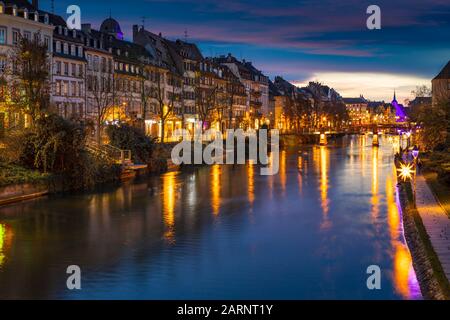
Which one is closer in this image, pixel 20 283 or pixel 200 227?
pixel 20 283

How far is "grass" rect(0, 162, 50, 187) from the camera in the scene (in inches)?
1573

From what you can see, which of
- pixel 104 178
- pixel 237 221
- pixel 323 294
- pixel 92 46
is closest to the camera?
pixel 323 294

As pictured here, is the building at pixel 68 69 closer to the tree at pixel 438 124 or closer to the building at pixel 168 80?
the building at pixel 168 80

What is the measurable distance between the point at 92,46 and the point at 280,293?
212ft

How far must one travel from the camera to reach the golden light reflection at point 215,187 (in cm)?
4072

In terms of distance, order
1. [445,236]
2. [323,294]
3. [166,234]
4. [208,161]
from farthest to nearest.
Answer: [208,161] → [166,234] → [445,236] → [323,294]

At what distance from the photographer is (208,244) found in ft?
95.1

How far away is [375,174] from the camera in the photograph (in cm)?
6231

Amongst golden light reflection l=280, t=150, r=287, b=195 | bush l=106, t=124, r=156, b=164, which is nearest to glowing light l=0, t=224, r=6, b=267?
golden light reflection l=280, t=150, r=287, b=195

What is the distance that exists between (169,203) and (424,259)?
21.1m

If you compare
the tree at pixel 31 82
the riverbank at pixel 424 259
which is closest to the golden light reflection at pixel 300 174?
the riverbank at pixel 424 259

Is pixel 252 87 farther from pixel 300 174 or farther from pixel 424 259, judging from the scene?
pixel 424 259

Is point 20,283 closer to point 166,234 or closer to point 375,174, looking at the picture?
point 166,234

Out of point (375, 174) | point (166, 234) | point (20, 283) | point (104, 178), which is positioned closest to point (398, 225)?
point (166, 234)
